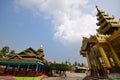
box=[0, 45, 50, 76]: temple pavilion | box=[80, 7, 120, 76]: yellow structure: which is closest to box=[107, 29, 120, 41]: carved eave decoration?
box=[80, 7, 120, 76]: yellow structure

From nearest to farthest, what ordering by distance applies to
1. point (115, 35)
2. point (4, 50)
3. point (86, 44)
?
point (115, 35) < point (86, 44) < point (4, 50)

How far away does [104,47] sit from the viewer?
63.7ft

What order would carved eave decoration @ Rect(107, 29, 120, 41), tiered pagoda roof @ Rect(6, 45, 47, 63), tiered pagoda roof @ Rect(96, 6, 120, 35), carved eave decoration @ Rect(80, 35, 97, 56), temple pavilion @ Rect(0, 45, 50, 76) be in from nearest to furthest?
carved eave decoration @ Rect(107, 29, 120, 41) → carved eave decoration @ Rect(80, 35, 97, 56) → tiered pagoda roof @ Rect(96, 6, 120, 35) → temple pavilion @ Rect(0, 45, 50, 76) → tiered pagoda roof @ Rect(6, 45, 47, 63)

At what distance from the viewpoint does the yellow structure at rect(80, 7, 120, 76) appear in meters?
17.6

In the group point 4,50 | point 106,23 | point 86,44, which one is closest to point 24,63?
point 86,44

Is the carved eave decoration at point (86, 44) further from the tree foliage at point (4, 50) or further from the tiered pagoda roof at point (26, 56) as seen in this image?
the tree foliage at point (4, 50)

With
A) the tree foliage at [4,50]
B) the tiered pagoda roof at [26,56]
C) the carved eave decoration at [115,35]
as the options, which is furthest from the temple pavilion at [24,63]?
the tree foliage at [4,50]

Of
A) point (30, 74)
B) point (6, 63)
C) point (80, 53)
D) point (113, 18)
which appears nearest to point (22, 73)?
point (30, 74)

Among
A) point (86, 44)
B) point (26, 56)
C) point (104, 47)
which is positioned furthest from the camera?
point (26, 56)

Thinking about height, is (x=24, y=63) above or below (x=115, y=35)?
below

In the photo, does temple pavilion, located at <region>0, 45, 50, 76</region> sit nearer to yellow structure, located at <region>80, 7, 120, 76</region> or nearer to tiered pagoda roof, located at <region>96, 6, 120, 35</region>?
yellow structure, located at <region>80, 7, 120, 76</region>

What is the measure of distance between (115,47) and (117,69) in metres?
3.02

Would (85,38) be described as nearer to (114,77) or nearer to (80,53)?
(80,53)

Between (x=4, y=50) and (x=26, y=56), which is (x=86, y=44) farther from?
(x=4, y=50)
